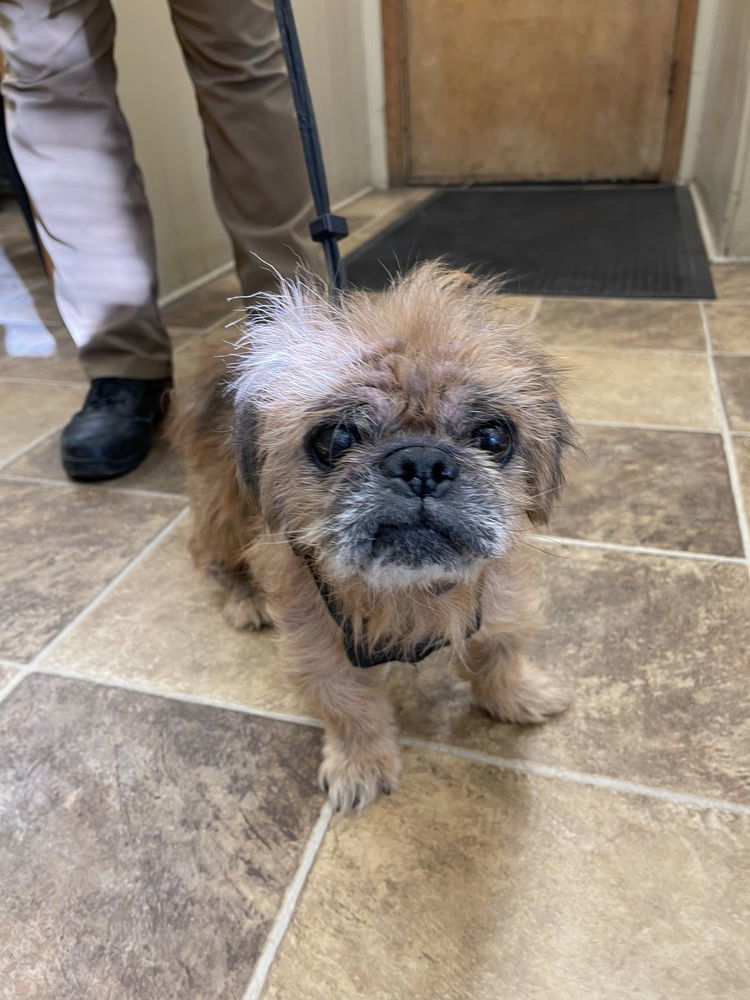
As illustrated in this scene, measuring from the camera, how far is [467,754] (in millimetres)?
971

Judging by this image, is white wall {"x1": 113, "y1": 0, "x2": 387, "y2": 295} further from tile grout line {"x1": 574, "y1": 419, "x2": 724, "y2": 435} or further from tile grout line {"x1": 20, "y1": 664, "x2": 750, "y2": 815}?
tile grout line {"x1": 20, "y1": 664, "x2": 750, "y2": 815}

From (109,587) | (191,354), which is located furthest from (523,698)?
(191,354)

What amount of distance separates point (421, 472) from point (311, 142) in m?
0.54

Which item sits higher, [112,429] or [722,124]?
[722,124]

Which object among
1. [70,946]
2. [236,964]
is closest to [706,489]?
[236,964]

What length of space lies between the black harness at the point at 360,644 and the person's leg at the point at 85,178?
1.14m

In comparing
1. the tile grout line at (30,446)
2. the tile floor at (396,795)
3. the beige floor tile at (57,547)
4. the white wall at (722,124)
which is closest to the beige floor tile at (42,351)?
the tile grout line at (30,446)

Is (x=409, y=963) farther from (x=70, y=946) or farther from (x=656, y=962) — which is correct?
(x=70, y=946)

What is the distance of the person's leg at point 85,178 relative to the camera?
150 centimetres

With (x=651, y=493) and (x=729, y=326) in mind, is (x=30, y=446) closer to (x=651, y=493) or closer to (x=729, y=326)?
(x=651, y=493)

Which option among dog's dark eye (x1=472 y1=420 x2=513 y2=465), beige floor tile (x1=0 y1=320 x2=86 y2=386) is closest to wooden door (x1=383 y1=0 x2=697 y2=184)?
beige floor tile (x1=0 y1=320 x2=86 y2=386)

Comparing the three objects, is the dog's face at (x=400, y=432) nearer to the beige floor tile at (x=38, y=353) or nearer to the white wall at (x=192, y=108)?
the beige floor tile at (x=38, y=353)

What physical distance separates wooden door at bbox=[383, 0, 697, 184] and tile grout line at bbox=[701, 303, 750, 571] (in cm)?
211

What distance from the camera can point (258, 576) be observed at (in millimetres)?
1017
